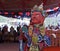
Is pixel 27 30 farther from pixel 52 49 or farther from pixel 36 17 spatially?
pixel 52 49

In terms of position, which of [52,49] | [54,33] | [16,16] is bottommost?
[52,49]

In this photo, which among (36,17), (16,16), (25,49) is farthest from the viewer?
(16,16)

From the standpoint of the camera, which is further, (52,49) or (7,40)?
(7,40)

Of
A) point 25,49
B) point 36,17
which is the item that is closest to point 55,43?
point 25,49

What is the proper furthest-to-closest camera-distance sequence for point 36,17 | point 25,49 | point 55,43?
point 55,43, point 25,49, point 36,17

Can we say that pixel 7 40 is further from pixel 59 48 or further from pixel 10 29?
pixel 59 48

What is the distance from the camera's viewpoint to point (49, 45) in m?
3.86

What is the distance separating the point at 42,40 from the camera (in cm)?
355

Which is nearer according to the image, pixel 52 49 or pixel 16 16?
pixel 52 49

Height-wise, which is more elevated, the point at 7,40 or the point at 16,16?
the point at 16,16

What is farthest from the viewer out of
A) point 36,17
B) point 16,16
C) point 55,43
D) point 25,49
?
point 16,16

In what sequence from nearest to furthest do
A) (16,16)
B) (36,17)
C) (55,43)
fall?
(36,17) < (55,43) < (16,16)

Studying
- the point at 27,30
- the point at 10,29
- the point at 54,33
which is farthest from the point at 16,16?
the point at 27,30

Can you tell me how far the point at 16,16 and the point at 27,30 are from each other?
7.06 meters
